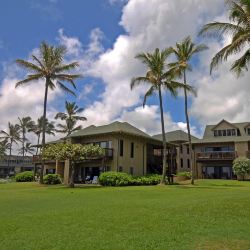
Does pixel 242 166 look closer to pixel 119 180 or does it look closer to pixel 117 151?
pixel 117 151

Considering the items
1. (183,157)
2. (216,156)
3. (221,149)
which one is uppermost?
(221,149)

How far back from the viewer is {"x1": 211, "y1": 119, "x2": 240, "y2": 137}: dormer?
5209cm

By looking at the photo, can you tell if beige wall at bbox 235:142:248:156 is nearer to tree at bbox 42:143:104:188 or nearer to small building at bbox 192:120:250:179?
small building at bbox 192:120:250:179

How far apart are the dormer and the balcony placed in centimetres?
455

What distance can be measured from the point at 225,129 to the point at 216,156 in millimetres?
5535

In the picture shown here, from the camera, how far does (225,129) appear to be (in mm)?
52969

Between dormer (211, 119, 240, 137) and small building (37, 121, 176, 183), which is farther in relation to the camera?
dormer (211, 119, 240, 137)

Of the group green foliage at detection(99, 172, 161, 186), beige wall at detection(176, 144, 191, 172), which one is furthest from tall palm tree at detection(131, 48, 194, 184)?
beige wall at detection(176, 144, 191, 172)

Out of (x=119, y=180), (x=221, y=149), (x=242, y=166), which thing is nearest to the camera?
(x=119, y=180)

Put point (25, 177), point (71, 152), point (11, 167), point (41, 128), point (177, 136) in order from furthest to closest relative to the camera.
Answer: point (11, 167) < point (41, 128) < point (177, 136) < point (25, 177) < point (71, 152)

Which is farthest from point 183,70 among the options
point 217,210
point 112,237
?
point 112,237

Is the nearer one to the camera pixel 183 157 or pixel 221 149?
pixel 221 149

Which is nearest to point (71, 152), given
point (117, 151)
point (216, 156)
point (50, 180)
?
point (117, 151)

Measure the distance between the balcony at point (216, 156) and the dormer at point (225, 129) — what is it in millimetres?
4551
